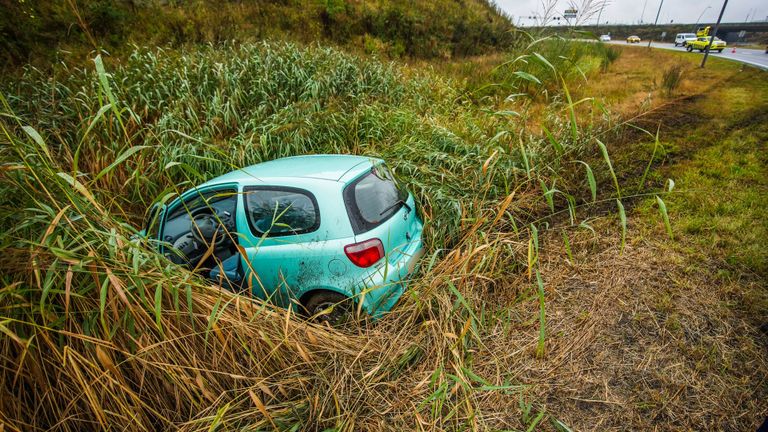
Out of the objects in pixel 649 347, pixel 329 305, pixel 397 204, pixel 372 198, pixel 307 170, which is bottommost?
pixel 649 347

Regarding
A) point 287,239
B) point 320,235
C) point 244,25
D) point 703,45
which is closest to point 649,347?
point 320,235

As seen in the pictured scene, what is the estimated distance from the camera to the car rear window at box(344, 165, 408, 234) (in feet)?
8.59

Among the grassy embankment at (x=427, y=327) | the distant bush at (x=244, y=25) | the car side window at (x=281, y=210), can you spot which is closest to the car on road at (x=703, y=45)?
the distant bush at (x=244, y=25)

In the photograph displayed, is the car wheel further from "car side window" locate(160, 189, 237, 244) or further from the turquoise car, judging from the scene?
"car side window" locate(160, 189, 237, 244)

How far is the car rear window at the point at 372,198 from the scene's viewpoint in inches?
103

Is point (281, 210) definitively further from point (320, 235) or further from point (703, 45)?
point (703, 45)

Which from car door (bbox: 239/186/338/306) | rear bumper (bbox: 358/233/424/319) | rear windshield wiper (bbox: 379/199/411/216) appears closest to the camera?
rear bumper (bbox: 358/233/424/319)

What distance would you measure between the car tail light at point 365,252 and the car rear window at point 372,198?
11 cm

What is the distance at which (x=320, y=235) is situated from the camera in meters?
2.60

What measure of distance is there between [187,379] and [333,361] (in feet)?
2.50

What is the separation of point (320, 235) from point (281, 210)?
0.42 m

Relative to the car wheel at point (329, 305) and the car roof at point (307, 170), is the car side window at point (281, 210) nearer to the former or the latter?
the car roof at point (307, 170)

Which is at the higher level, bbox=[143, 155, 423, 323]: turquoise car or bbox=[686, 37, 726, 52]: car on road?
bbox=[143, 155, 423, 323]: turquoise car

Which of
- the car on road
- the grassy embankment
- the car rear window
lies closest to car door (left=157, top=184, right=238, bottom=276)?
the grassy embankment
